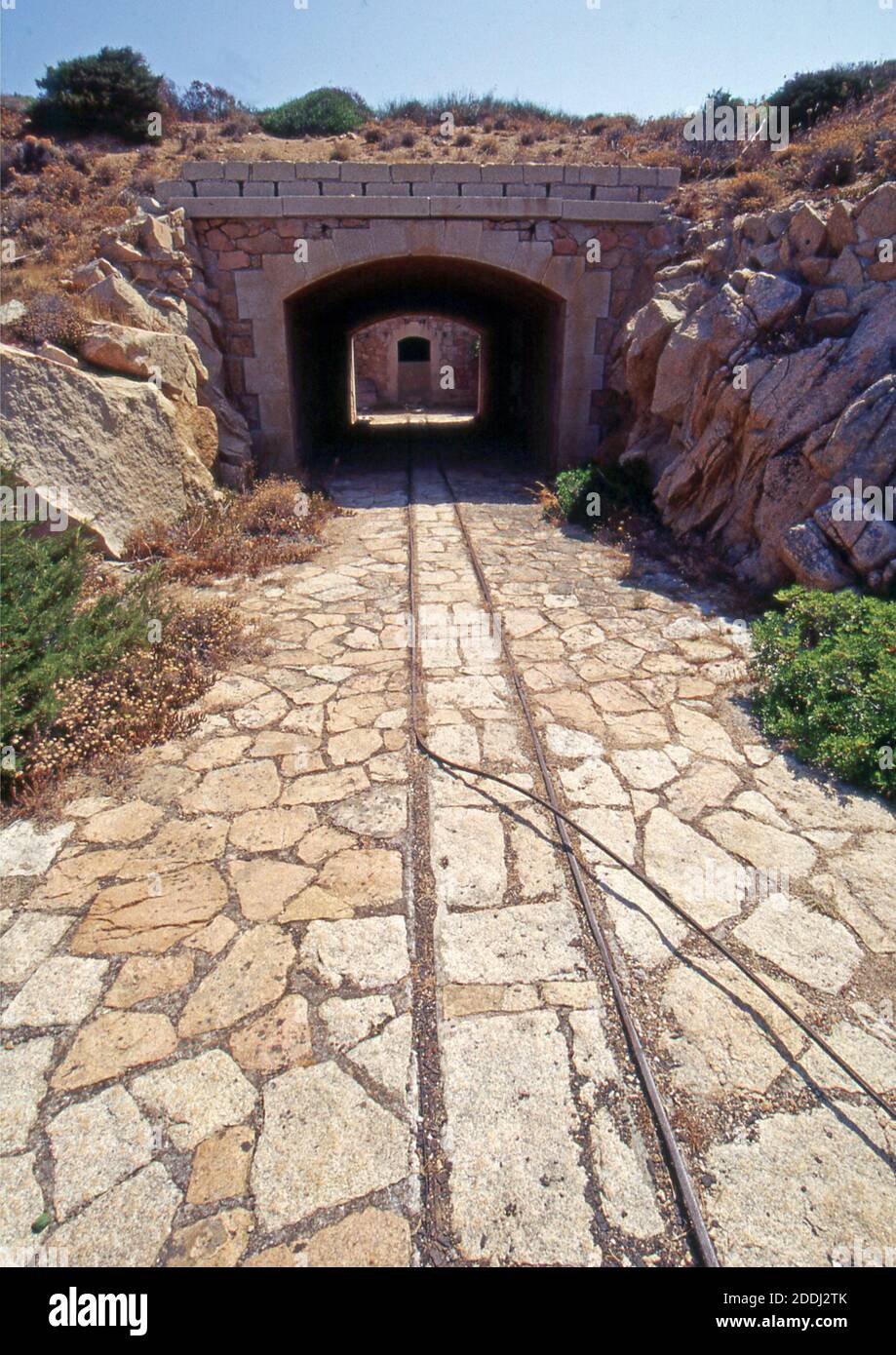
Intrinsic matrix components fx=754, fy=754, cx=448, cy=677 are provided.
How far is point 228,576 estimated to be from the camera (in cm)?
808

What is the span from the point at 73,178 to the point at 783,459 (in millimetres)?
11245

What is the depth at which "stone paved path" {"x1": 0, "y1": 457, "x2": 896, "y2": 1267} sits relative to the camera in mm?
2447

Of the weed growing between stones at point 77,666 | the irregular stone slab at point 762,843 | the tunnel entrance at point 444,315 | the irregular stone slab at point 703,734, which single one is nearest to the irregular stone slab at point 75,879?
the weed growing between stones at point 77,666

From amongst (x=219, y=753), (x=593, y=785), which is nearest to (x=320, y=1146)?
(x=593, y=785)

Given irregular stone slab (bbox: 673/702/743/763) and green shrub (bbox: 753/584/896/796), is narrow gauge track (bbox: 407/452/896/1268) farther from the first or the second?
green shrub (bbox: 753/584/896/796)

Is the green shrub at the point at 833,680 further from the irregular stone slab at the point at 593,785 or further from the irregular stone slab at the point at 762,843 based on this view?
the irregular stone slab at the point at 593,785

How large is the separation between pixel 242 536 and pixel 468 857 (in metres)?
6.04

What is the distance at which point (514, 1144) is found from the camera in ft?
8.69

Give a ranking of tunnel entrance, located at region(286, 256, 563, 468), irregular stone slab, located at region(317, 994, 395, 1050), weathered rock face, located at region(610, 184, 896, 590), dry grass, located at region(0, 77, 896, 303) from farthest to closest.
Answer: tunnel entrance, located at region(286, 256, 563, 468), dry grass, located at region(0, 77, 896, 303), weathered rock face, located at region(610, 184, 896, 590), irregular stone slab, located at region(317, 994, 395, 1050)

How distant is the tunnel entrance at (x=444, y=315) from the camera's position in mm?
11961

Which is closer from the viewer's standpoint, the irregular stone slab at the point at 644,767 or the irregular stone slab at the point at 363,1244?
the irregular stone slab at the point at 363,1244

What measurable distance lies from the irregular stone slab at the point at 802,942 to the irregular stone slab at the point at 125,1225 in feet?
8.51

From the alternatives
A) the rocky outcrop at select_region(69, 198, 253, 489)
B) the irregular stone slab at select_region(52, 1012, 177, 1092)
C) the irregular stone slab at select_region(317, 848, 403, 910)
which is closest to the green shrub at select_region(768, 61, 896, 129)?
the rocky outcrop at select_region(69, 198, 253, 489)
